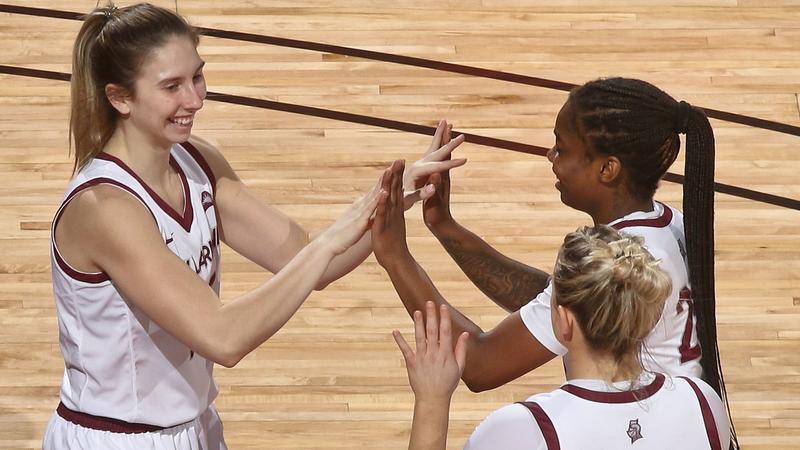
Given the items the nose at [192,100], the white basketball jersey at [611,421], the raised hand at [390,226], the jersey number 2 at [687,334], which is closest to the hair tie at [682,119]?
the jersey number 2 at [687,334]

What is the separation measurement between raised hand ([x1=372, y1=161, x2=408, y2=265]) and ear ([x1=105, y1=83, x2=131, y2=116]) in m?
0.58

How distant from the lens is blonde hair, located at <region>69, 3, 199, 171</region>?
9.03ft

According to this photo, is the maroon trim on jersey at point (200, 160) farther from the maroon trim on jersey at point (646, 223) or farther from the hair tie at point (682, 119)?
the hair tie at point (682, 119)

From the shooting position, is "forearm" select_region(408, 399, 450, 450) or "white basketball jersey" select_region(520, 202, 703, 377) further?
"white basketball jersey" select_region(520, 202, 703, 377)

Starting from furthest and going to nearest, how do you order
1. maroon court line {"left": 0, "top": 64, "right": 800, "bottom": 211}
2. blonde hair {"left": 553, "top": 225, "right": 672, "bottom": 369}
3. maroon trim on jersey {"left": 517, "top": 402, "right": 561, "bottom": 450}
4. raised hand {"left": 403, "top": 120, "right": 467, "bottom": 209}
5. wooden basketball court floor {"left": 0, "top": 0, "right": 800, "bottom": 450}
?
maroon court line {"left": 0, "top": 64, "right": 800, "bottom": 211}, wooden basketball court floor {"left": 0, "top": 0, "right": 800, "bottom": 450}, raised hand {"left": 403, "top": 120, "right": 467, "bottom": 209}, blonde hair {"left": 553, "top": 225, "right": 672, "bottom": 369}, maroon trim on jersey {"left": 517, "top": 402, "right": 561, "bottom": 450}

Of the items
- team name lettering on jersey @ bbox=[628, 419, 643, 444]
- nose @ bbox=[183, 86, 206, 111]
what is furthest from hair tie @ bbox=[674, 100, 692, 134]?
nose @ bbox=[183, 86, 206, 111]

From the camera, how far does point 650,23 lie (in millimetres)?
6484

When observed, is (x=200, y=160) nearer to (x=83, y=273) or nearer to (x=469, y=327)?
(x=83, y=273)

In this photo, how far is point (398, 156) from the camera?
5680mm

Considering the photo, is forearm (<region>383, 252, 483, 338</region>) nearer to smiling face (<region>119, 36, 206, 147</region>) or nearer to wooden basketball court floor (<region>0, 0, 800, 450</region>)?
smiling face (<region>119, 36, 206, 147</region>)

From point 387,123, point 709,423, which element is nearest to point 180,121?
point 709,423

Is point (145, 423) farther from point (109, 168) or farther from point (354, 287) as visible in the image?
point (354, 287)

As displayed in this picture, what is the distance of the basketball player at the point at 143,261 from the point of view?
2.63 metres

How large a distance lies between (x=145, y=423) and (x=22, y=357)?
2086 mm
